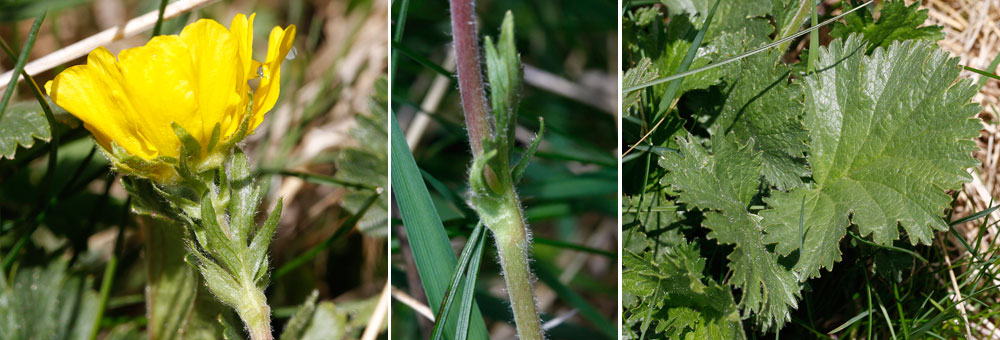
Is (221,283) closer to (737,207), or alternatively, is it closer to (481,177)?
(481,177)

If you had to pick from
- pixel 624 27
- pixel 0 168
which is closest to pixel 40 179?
pixel 0 168

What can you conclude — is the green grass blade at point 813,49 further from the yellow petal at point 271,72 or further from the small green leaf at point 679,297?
the yellow petal at point 271,72

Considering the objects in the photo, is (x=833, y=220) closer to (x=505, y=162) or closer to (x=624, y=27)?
(x=624, y=27)

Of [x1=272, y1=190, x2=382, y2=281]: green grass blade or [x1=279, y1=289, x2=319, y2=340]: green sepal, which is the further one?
[x1=272, y1=190, x2=382, y2=281]: green grass blade

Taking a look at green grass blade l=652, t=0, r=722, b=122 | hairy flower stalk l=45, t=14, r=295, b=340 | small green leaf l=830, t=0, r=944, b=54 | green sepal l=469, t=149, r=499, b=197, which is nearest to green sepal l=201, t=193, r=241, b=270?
hairy flower stalk l=45, t=14, r=295, b=340

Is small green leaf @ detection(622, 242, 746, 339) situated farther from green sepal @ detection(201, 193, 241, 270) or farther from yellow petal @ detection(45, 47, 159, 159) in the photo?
yellow petal @ detection(45, 47, 159, 159)
